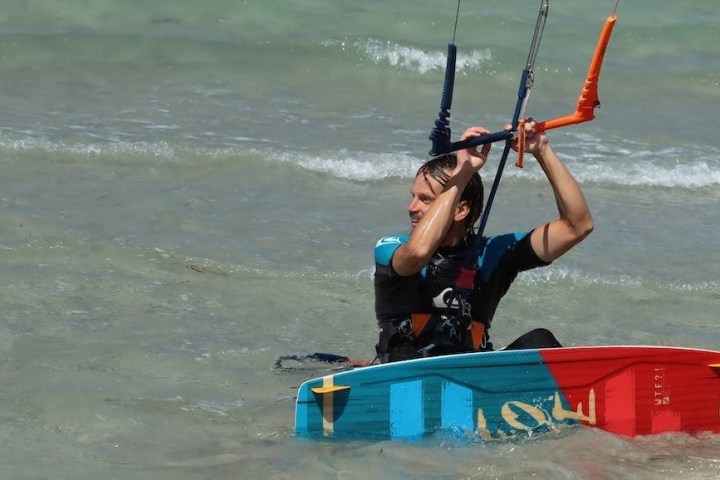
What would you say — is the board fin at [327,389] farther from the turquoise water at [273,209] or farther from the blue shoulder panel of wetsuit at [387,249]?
the blue shoulder panel of wetsuit at [387,249]

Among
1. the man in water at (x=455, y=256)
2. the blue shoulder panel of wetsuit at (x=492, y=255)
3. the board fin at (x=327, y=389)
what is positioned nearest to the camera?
the man in water at (x=455, y=256)

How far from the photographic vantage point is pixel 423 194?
4.34 m

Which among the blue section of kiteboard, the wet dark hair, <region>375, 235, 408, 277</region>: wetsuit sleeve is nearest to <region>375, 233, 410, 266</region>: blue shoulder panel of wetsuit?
<region>375, 235, 408, 277</region>: wetsuit sleeve

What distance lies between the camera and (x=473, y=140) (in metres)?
4.08

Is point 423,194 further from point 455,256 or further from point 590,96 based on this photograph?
point 590,96

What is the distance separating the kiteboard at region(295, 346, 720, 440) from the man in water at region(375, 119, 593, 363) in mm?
168

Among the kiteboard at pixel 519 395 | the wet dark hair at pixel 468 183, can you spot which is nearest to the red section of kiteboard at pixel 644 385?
the kiteboard at pixel 519 395

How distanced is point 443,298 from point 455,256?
158mm

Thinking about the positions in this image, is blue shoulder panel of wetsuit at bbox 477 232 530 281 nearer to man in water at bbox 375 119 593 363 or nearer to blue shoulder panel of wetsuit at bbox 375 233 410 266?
man in water at bbox 375 119 593 363

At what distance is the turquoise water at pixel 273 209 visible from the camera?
4629mm

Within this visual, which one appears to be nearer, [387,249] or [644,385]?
[387,249]

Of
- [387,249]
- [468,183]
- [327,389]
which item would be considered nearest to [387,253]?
[387,249]

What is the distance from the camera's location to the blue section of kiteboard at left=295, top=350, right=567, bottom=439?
14.5 ft

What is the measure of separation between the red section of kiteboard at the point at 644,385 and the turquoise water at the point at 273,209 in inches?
4.1
